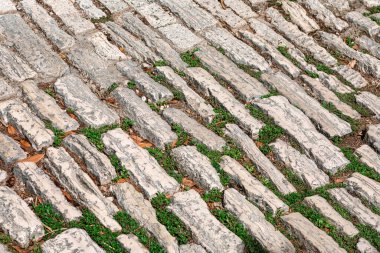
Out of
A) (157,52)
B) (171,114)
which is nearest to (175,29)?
(157,52)

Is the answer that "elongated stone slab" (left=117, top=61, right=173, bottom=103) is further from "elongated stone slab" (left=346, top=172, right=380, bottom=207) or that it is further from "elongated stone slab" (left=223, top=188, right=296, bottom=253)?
"elongated stone slab" (left=346, top=172, right=380, bottom=207)

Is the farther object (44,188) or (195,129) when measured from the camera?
(195,129)

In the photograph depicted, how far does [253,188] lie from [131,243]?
946 millimetres

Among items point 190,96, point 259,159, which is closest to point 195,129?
point 190,96

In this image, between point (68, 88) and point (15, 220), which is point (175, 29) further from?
point (15, 220)

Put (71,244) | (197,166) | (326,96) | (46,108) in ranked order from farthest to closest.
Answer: (326,96) → (46,108) → (197,166) → (71,244)

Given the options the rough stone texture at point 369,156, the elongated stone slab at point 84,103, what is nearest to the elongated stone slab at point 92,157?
the elongated stone slab at point 84,103

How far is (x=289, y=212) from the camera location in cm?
409

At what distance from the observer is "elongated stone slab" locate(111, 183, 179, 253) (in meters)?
3.75

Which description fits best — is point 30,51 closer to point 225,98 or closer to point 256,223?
point 225,98

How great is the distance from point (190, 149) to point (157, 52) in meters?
1.28

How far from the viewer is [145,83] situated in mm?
4945

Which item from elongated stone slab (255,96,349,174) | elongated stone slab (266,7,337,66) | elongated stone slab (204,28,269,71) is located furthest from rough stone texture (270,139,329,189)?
elongated stone slab (266,7,337,66)

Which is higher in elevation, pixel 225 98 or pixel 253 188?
pixel 225 98
